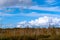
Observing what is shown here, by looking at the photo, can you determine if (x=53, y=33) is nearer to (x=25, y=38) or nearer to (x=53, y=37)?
(x=53, y=37)

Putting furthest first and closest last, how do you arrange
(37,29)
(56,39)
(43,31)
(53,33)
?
(37,29), (43,31), (53,33), (56,39)

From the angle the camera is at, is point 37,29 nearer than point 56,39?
No

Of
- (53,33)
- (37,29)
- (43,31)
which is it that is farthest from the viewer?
(37,29)

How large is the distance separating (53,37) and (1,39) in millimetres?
2405

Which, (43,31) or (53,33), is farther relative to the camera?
(43,31)

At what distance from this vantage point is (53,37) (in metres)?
9.92

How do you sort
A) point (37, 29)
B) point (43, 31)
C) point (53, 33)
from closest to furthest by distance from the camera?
point (53, 33) < point (43, 31) < point (37, 29)

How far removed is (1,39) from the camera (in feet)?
32.2

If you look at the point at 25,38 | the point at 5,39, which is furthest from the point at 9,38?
the point at 25,38

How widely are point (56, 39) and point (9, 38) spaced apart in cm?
219

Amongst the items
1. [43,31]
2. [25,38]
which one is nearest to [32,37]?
[25,38]

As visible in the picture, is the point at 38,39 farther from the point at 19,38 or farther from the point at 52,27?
the point at 52,27

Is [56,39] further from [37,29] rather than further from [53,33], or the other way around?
[37,29]

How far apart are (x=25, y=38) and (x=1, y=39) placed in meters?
1.12
